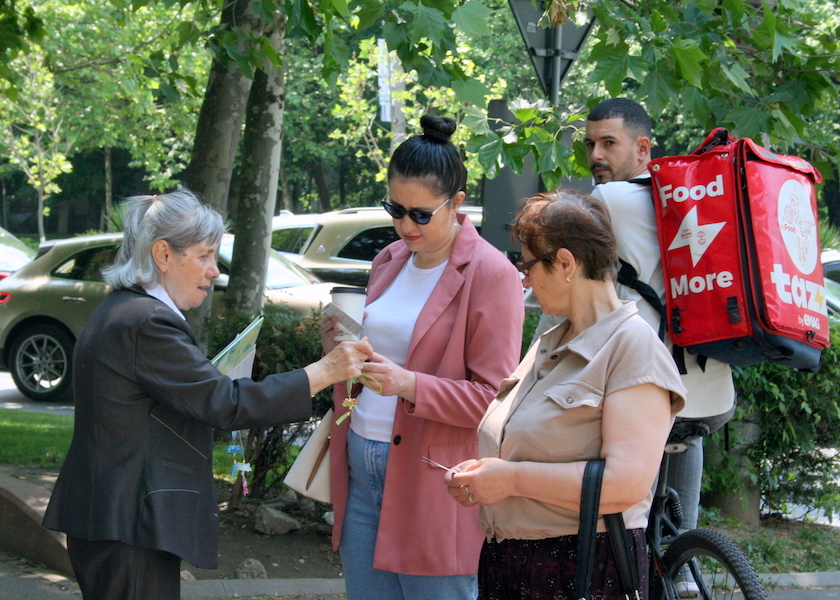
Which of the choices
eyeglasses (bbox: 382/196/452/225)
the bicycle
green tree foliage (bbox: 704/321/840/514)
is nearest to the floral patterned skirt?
the bicycle

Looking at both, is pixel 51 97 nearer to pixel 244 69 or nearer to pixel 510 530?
pixel 244 69

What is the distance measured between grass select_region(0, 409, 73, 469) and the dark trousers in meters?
3.93

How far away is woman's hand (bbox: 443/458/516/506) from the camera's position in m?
2.14

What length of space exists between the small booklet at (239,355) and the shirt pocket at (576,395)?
1018mm

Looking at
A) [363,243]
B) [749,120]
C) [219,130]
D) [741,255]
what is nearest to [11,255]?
[363,243]

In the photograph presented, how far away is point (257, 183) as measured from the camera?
6836mm

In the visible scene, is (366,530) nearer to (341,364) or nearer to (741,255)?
(341,364)

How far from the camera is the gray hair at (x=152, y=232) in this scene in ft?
8.68

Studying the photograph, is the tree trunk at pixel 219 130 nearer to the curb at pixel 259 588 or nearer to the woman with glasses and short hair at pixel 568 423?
the curb at pixel 259 588

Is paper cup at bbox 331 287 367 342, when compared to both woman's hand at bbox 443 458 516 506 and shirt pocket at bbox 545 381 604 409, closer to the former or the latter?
woman's hand at bbox 443 458 516 506

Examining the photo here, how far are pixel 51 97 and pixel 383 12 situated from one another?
24.3 meters

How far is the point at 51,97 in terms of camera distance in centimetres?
2578

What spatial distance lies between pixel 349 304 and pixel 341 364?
18 cm

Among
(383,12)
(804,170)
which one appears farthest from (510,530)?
(383,12)
